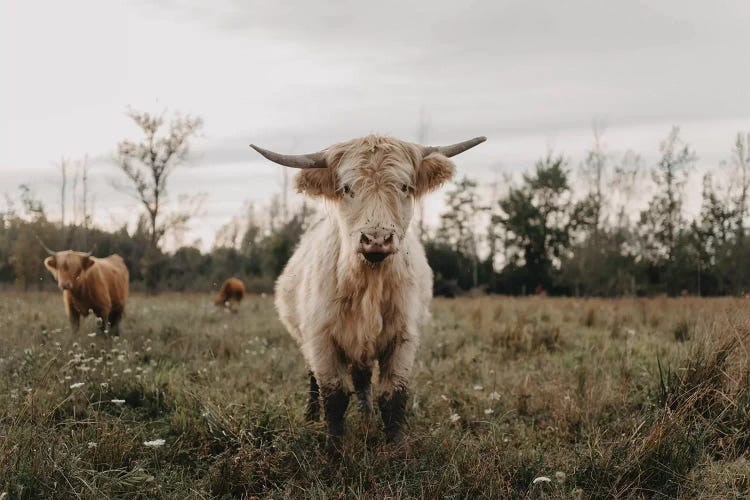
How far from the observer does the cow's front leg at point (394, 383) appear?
404cm

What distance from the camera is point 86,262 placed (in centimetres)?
896

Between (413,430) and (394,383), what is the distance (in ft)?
1.39

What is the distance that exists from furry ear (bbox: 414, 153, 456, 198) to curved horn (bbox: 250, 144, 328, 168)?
68 cm

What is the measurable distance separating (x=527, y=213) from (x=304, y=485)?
123 ft

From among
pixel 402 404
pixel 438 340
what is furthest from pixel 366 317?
pixel 438 340

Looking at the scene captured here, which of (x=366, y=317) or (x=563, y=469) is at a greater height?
(x=366, y=317)

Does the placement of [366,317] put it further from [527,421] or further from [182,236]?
[182,236]

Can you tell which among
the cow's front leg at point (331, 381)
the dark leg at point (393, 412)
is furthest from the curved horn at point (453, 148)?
the dark leg at point (393, 412)

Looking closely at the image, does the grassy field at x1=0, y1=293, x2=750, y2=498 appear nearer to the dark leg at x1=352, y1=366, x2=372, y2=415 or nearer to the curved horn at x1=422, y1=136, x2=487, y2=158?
the dark leg at x1=352, y1=366, x2=372, y2=415

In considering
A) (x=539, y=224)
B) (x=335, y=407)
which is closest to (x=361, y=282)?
(x=335, y=407)

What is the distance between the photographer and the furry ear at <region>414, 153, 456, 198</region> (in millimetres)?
4117

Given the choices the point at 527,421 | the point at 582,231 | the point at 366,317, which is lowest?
the point at 527,421

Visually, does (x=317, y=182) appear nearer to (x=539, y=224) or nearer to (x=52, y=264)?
(x=52, y=264)

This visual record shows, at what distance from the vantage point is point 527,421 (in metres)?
4.59
